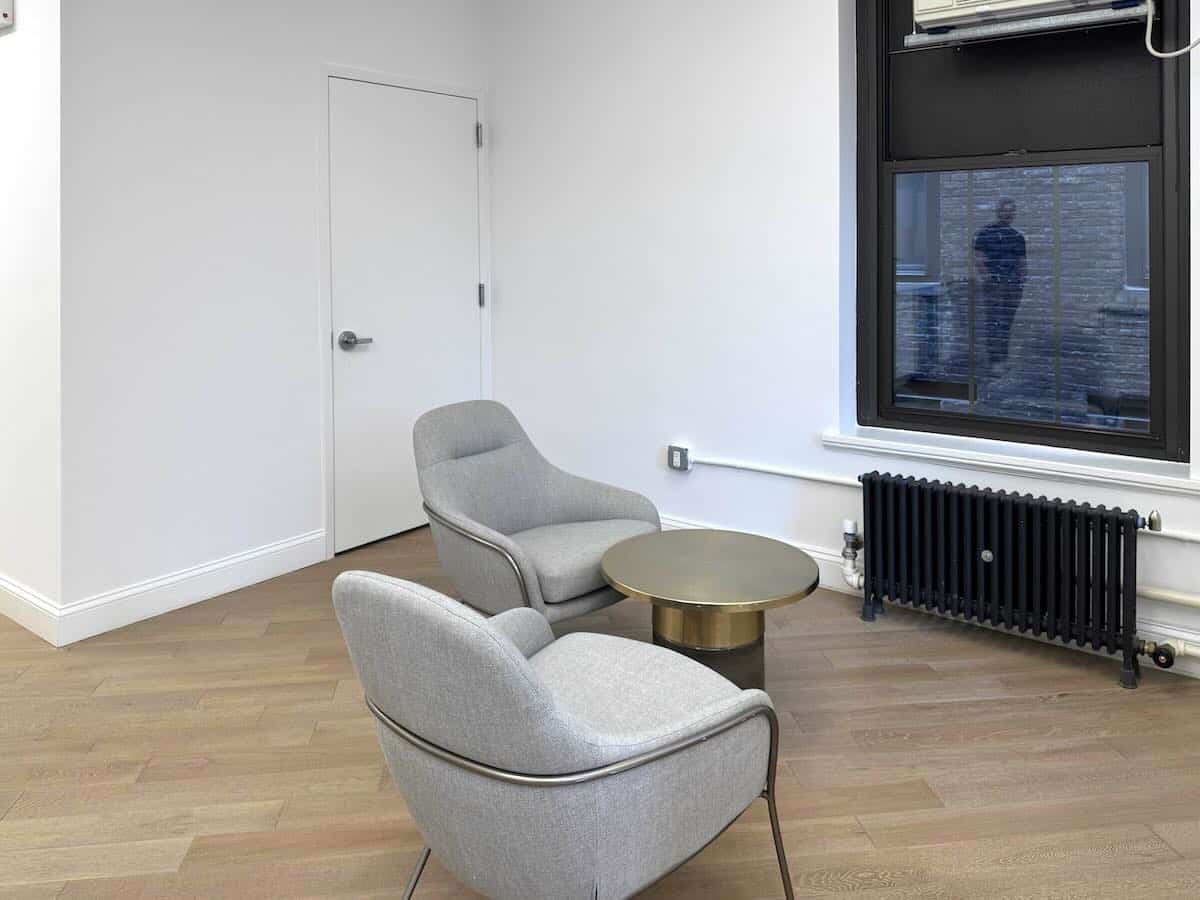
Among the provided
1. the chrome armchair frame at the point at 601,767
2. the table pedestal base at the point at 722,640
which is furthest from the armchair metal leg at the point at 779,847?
the table pedestal base at the point at 722,640

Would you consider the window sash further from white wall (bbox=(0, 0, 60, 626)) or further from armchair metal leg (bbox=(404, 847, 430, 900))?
white wall (bbox=(0, 0, 60, 626))

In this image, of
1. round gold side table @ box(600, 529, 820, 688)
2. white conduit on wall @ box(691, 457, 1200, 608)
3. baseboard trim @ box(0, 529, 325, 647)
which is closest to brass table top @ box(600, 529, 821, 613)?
round gold side table @ box(600, 529, 820, 688)

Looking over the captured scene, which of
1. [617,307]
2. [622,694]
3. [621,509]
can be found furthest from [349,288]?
[622,694]

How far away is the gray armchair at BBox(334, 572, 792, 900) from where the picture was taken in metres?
1.77

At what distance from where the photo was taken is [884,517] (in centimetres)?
399

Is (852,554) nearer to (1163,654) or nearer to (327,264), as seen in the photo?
(1163,654)

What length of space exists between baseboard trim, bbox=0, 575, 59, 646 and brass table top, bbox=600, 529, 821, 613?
2.09m

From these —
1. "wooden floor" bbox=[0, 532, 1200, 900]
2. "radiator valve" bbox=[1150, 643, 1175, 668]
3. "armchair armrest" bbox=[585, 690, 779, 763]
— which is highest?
"armchair armrest" bbox=[585, 690, 779, 763]

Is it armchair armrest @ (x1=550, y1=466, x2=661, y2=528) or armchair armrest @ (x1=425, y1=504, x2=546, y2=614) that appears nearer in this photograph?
armchair armrest @ (x1=425, y1=504, x2=546, y2=614)

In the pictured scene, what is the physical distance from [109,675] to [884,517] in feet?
9.28

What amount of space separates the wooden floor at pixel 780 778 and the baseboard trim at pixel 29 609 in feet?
0.19

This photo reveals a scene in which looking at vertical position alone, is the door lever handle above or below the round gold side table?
above

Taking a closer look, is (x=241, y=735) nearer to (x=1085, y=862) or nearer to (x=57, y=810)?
(x=57, y=810)

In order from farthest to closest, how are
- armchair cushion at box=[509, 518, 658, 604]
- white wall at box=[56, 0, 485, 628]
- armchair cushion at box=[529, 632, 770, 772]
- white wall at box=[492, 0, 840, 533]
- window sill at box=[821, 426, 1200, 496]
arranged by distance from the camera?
white wall at box=[492, 0, 840, 533] < white wall at box=[56, 0, 485, 628] < window sill at box=[821, 426, 1200, 496] < armchair cushion at box=[509, 518, 658, 604] < armchair cushion at box=[529, 632, 770, 772]
